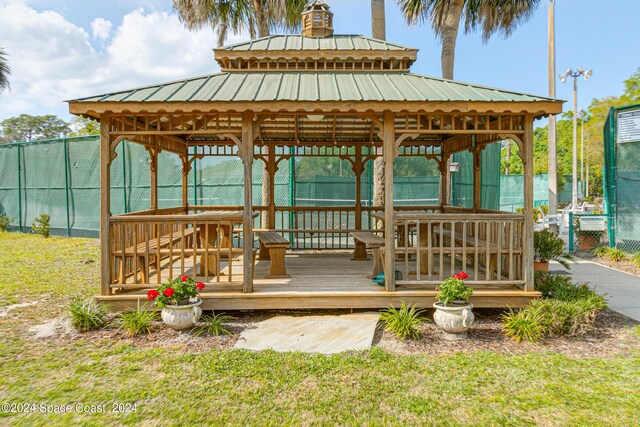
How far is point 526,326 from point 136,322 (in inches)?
183

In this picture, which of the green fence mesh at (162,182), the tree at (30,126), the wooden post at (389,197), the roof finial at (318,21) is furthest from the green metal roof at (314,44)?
the tree at (30,126)

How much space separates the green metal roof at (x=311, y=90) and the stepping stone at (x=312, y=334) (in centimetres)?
285

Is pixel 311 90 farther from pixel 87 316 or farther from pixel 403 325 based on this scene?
pixel 87 316

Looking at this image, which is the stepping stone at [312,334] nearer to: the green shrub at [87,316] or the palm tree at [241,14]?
the green shrub at [87,316]

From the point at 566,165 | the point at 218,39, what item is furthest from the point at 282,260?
the point at 566,165

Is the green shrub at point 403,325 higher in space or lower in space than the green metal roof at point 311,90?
lower

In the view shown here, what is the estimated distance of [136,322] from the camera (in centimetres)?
507

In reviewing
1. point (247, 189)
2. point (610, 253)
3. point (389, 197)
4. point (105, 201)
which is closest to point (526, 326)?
point (389, 197)

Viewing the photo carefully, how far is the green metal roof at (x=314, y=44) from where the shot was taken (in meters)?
7.48

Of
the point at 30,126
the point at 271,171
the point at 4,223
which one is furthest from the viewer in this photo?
the point at 30,126

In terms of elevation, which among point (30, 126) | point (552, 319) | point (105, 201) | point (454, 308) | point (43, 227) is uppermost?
point (30, 126)

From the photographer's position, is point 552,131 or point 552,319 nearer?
point 552,319

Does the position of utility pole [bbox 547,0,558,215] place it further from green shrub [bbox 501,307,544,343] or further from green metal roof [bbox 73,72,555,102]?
green shrub [bbox 501,307,544,343]

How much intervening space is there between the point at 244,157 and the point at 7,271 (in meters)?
6.73
